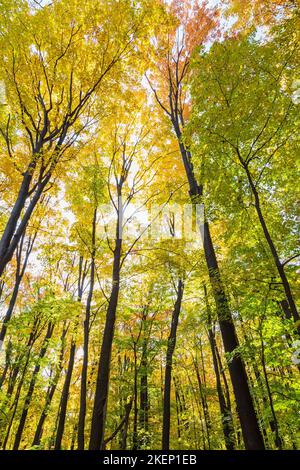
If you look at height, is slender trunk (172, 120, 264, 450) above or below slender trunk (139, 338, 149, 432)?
below

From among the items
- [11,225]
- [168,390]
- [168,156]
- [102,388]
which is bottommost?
[102,388]

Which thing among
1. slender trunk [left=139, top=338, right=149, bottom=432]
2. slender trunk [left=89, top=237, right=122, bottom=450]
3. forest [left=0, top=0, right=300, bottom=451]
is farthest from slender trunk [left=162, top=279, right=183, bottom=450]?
slender trunk [left=89, top=237, right=122, bottom=450]

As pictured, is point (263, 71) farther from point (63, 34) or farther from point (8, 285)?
point (8, 285)

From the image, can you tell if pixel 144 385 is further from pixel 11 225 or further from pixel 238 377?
pixel 11 225

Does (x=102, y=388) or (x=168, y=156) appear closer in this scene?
(x=102, y=388)

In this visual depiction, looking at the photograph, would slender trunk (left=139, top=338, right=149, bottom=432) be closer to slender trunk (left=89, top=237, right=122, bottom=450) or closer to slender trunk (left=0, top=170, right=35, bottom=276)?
slender trunk (left=89, top=237, right=122, bottom=450)

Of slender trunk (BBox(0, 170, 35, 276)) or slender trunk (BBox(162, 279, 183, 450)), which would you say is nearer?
slender trunk (BBox(0, 170, 35, 276))

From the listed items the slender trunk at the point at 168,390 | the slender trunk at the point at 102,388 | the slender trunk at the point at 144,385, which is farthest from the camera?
the slender trunk at the point at 144,385

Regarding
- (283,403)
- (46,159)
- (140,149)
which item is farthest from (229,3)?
(283,403)

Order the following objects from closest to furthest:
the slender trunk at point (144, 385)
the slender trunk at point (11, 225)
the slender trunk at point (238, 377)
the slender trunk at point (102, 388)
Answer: the slender trunk at point (11, 225), the slender trunk at point (238, 377), the slender trunk at point (102, 388), the slender trunk at point (144, 385)

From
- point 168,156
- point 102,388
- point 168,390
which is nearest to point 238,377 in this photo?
point 102,388

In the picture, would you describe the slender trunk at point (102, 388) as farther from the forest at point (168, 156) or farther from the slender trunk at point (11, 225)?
the slender trunk at point (11, 225)

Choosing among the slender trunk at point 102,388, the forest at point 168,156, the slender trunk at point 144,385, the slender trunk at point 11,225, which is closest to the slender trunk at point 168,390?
the forest at point 168,156

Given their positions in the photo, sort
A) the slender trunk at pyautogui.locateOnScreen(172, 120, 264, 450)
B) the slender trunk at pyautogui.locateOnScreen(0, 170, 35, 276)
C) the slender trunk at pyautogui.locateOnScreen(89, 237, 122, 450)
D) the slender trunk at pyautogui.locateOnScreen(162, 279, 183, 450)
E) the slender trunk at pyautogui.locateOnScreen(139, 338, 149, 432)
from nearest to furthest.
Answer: the slender trunk at pyautogui.locateOnScreen(0, 170, 35, 276), the slender trunk at pyautogui.locateOnScreen(172, 120, 264, 450), the slender trunk at pyautogui.locateOnScreen(89, 237, 122, 450), the slender trunk at pyautogui.locateOnScreen(162, 279, 183, 450), the slender trunk at pyautogui.locateOnScreen(139, 338, 149, 432)
